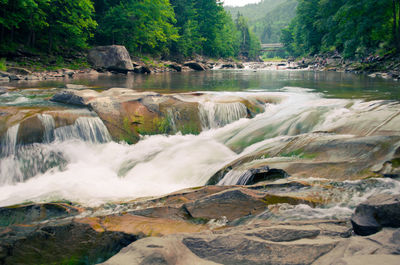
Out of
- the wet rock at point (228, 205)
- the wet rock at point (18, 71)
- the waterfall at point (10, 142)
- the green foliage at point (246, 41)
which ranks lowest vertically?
the wet rock at point (228, 205)

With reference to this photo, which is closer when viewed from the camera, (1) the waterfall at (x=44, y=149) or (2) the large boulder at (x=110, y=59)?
(1) the waterfall at (x=44, y=149)

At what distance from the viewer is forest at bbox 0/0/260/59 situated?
2153 centimetres

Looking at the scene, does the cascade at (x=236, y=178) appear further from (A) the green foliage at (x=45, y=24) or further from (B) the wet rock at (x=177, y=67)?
(B) the wet rock at (x=177, y=67)

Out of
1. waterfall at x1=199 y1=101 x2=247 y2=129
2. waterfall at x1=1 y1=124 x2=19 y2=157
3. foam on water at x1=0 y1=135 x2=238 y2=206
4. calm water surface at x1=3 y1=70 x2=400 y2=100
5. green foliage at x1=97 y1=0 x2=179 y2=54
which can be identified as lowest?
foam on water at x1=0 y1=135 x2=238 y2=206

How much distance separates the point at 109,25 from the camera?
31.4m

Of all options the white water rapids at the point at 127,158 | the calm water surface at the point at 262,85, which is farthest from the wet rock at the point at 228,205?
the calm water surface at the point at 262,85

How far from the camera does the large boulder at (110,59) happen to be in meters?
25.0

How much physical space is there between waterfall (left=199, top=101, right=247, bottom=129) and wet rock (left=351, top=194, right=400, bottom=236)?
19.8ft

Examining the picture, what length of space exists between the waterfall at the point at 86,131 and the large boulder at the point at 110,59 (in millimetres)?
18911

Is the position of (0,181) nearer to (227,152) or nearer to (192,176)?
(192,176)

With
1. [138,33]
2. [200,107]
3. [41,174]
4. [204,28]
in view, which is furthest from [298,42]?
[41,174]

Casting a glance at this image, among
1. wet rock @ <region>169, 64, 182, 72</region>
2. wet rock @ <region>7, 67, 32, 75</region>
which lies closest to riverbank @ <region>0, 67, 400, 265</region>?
wet rock @ <region>7, 67, 32, 75</region>

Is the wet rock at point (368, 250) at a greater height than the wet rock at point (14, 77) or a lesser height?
lesser

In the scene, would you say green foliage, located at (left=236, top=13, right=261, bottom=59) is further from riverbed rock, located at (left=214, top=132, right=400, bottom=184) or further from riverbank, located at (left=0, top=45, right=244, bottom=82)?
riverbed rock, located at (left=214, top=132, right=400, bottom=184)
